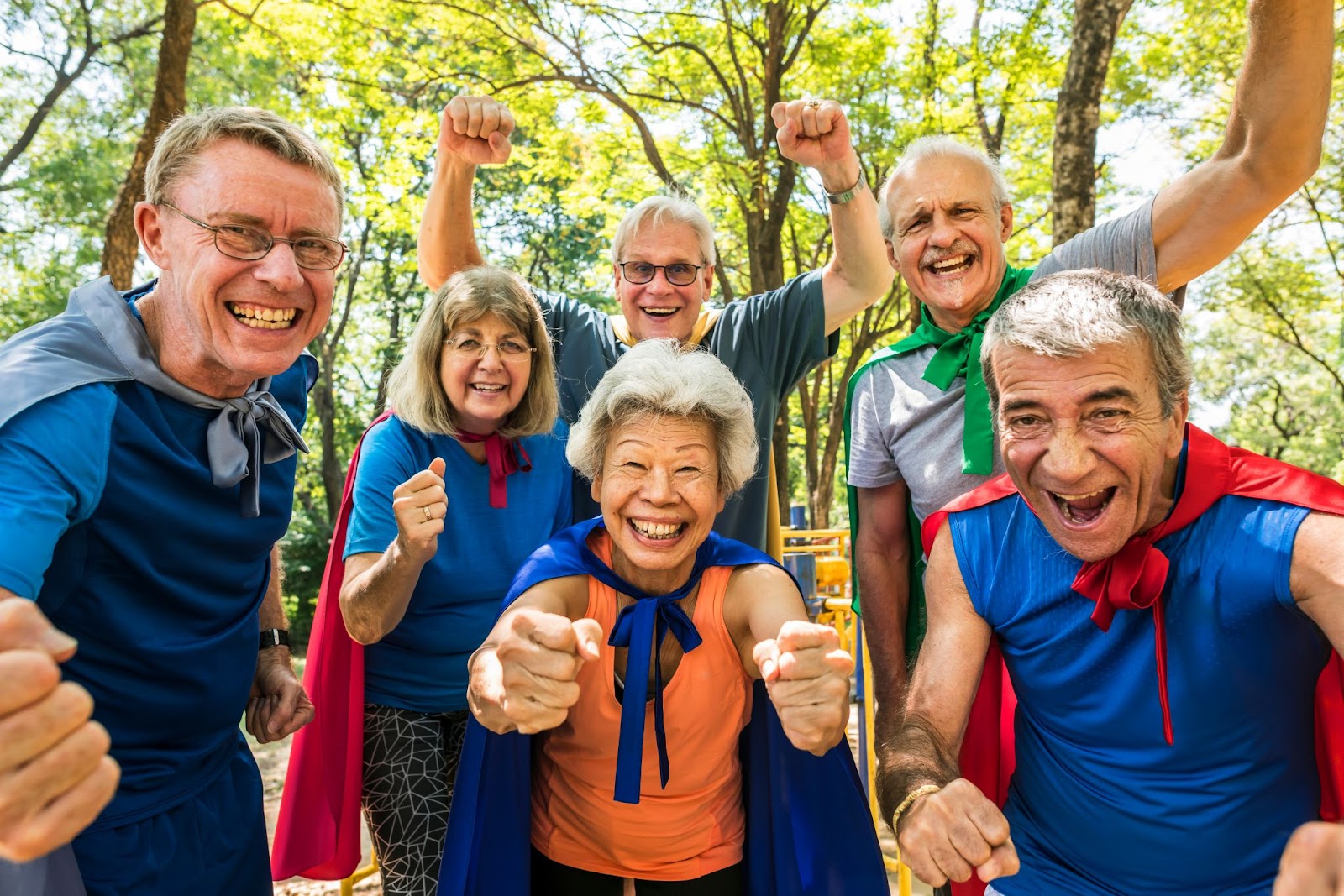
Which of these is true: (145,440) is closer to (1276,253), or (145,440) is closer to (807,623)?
(807,623)

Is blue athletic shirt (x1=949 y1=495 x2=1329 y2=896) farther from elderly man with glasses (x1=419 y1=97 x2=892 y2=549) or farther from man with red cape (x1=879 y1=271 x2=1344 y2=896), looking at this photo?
elderly man with glasses (x1=419 y1=97 x2=892 y2=549)

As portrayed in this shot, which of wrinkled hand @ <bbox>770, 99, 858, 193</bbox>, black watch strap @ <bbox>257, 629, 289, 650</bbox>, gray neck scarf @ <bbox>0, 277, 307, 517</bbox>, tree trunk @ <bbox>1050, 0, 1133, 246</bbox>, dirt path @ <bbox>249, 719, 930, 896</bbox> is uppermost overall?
tree trunk @ <bbox>1050, 0, 1133, 246</bbox>

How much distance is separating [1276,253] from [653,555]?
17446 millimetres

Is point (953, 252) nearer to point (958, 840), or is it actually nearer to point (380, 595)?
point (958, 840)

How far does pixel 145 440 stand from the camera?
199cm

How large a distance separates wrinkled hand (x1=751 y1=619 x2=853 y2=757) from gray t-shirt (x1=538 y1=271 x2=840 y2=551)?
1555 mm

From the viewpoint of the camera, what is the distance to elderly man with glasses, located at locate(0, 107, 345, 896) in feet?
6.11

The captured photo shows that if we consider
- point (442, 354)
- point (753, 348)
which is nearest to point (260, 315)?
point (442, 354)

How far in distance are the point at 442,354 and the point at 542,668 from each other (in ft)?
4.77

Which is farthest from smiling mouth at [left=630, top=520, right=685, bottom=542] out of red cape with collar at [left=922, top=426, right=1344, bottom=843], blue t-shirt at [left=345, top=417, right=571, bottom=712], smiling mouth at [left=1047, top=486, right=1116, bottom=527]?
smiling mouth at [left=1047, top=486, right=1116, bottom=527]

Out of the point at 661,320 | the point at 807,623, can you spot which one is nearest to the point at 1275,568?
the point at 807,623

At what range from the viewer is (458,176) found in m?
3.40

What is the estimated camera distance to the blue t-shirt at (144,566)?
178cm

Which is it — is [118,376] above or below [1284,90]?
below
